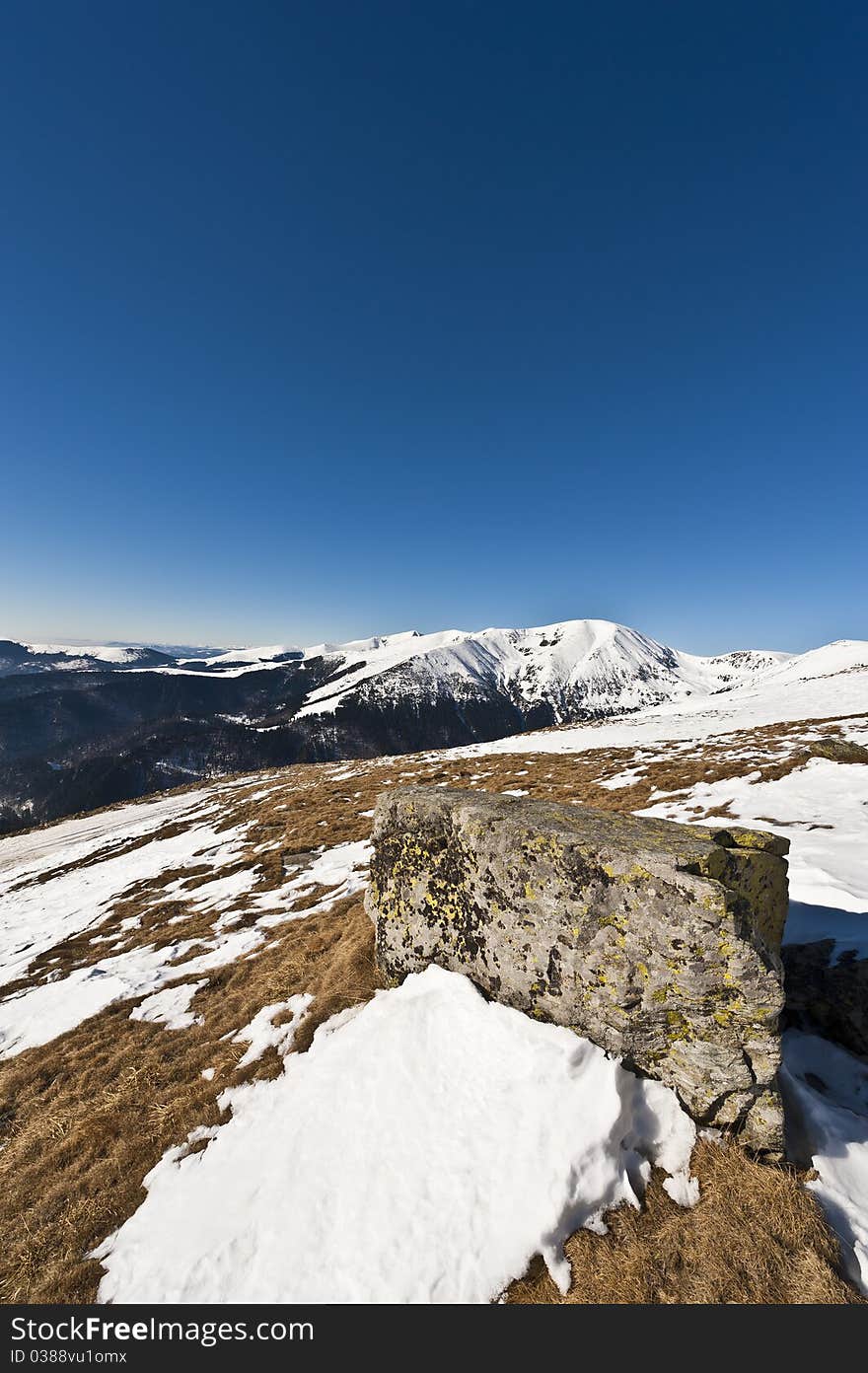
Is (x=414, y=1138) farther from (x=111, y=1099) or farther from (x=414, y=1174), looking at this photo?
(x=111, y=1099)

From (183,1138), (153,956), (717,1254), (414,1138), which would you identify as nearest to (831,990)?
(717,1254)

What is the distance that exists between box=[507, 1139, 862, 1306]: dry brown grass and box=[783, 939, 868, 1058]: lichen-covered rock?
254 centimetres

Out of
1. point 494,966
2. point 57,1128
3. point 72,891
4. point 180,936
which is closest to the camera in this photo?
point 494,966

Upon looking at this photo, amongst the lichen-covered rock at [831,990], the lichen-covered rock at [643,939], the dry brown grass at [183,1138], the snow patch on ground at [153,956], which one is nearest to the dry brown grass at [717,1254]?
the dry brown grass at [183,1138]

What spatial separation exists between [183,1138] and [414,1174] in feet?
12.7

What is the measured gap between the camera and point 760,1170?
454cm

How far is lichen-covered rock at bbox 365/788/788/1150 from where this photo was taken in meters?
5.09

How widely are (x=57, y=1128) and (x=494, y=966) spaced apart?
750 centimetres

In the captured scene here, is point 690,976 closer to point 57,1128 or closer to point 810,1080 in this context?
point 810,1080

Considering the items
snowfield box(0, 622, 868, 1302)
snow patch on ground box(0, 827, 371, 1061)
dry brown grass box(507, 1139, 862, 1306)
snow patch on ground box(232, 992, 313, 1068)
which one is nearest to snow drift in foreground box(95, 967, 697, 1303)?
snowfield box(0, 622, 868, 1302)

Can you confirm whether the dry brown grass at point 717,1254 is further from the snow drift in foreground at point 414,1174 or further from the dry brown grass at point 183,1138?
the snow drift in foreground at point 414,1174

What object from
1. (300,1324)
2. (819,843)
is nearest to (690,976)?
(300,1324)

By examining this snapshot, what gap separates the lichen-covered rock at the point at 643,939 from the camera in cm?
509

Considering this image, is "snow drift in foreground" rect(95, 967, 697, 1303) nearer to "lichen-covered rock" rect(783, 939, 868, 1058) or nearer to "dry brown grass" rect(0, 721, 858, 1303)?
"dry brown grass" rect(0, 721, 858, 1303)
